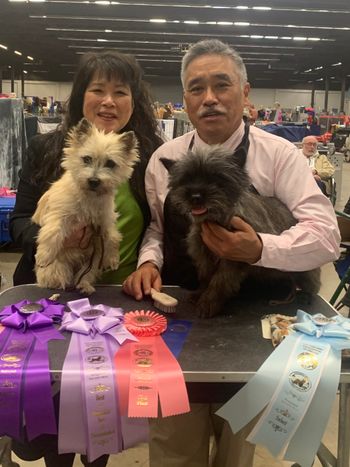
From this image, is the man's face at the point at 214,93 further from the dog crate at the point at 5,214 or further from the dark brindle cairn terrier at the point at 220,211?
the dog crate at the point at 5,214

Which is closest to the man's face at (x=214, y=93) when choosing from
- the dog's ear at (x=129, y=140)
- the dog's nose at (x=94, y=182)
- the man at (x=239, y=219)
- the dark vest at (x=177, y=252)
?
the man at (x=239, y=219)

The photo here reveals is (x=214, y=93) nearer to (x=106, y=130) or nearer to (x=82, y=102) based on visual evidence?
(x=106, y=130)

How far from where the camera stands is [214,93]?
77.7 inches

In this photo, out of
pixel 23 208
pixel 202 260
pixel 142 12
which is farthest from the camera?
pixel 142 12

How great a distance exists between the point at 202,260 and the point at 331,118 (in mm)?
21207

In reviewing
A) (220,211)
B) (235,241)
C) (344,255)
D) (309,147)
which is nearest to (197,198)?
(220,211)

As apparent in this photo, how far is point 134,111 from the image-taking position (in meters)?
2.46

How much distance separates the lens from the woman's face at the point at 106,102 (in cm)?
221

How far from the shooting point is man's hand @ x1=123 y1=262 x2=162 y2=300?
6.30 feet

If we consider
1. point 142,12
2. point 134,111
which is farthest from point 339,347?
point 142,12

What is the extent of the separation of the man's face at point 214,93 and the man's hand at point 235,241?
1.71 feet

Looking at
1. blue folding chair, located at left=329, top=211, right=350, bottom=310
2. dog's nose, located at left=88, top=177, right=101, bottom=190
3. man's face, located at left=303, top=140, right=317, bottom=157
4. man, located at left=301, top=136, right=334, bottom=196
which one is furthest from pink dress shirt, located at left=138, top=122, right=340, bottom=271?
man's face, located at left=303, top=140, right=317, bottom=157

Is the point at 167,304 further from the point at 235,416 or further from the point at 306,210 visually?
the point at 306,210

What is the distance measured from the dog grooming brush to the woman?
50cm
